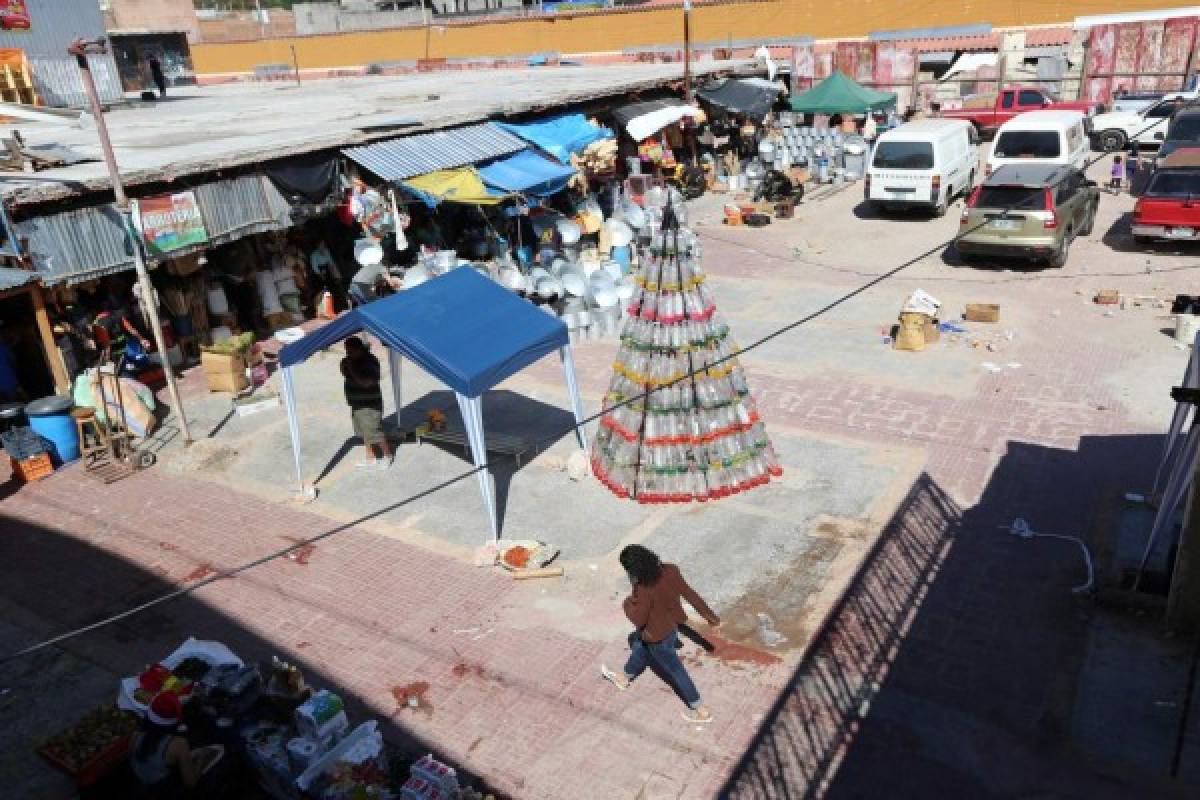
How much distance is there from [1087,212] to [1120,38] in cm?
1766

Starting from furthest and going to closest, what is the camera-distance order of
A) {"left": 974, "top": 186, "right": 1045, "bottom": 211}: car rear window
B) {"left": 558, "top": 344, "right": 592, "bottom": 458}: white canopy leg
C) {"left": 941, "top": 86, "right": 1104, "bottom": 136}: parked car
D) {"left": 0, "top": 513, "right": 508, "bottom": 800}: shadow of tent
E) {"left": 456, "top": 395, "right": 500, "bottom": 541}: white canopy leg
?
{"left": 941, "top": 86, "right": 1104, "bottom": 136}: parked car < {"left": 974, "top": 186, "right": 1045, "bottom": 211}: car rear window < {"left": 558, "top": 344, "right": 592, "bottom": 458}: white canopy leg < {"left": 456, "top": 395, "right": 500, "bottom": 541}: white canopy leg < {"left": 0, "top": 513, "right": 508, "bottom": 800}: shadow of tent

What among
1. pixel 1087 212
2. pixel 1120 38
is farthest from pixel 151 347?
pixel 1120 38

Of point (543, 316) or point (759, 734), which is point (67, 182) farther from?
point (759, 734)

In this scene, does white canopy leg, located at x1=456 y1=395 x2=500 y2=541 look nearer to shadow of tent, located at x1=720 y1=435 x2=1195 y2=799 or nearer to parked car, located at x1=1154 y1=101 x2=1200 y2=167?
shadow of tent, located at x1=720 y1=435 x2=1195 y2=799

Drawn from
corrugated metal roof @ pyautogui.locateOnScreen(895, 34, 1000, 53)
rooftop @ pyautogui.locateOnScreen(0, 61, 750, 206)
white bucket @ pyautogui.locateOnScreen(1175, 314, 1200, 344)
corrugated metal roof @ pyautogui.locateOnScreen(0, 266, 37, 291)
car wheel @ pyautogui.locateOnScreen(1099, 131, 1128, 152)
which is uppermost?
corrugated metal roof @ pyautogui.locateOnScreen(895, 34, 1000, 53)

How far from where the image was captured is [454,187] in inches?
614

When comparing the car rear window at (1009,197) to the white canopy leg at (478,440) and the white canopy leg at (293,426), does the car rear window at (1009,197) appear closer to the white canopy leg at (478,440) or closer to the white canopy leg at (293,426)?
the white canopy leg at (478,440)

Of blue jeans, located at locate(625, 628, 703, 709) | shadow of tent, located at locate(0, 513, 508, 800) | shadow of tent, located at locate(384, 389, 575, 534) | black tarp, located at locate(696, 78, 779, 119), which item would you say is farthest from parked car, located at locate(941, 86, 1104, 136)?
shadow of tent, located at locate(0, 513, 508, 800)

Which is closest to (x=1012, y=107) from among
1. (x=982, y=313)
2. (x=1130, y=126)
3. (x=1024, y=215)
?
(x=1130, y=126)

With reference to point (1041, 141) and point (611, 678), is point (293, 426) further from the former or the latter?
point (1041, 141)

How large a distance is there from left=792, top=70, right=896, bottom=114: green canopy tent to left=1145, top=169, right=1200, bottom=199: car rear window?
11.5 metres

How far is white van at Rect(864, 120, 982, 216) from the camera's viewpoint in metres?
20.3

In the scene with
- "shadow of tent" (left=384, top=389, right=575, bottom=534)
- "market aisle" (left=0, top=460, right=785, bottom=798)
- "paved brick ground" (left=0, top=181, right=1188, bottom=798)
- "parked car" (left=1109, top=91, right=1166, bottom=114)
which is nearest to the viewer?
"paved brick ground" (left=0, top=181, right=1188, bottom=798)

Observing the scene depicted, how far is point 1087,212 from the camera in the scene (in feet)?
59.6
